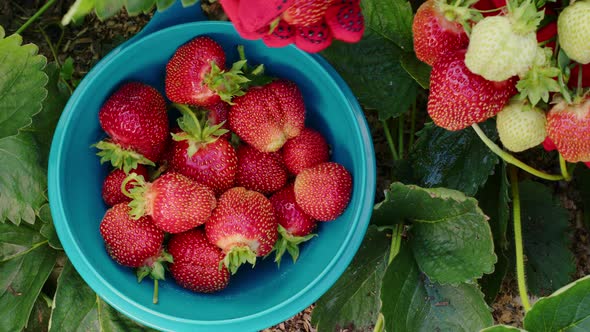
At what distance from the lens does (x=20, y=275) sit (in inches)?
46.9

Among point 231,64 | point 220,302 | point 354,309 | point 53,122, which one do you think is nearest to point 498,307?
point 354,309

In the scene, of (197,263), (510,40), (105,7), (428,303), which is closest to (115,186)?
(197,263)

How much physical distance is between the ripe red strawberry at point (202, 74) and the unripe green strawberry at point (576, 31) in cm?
44

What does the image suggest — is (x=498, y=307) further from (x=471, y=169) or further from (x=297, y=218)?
(x=297, y=218)

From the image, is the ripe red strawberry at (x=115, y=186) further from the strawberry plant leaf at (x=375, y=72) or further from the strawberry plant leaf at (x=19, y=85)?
the strawberry plant leaf at (x=375, y=72)

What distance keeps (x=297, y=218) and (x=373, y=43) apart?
0.29m

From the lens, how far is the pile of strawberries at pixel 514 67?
78 centimetres

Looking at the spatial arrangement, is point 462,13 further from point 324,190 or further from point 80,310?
point 80,310

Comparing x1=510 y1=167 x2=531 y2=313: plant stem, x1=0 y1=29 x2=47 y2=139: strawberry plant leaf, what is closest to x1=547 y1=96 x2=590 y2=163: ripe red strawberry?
x1=510 y1=167 x2=531 y2=313: plant stem

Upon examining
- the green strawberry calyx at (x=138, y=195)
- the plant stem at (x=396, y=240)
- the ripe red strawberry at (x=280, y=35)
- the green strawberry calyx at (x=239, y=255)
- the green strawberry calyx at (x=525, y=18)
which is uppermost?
the green strawberry calyx at (x=525, y=18)

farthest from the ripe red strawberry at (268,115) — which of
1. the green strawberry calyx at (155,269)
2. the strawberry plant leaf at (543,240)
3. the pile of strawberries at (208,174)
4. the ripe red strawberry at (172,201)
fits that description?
the strawberry plant leaf at (543,240)

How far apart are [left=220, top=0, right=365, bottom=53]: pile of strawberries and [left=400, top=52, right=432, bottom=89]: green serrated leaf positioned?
0.25 m

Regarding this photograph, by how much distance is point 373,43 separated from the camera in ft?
3.73

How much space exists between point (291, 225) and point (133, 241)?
0.23 meters
